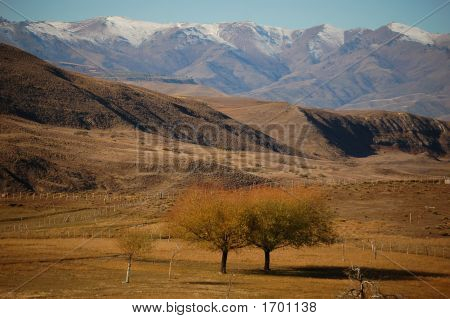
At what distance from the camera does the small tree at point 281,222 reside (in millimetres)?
74562

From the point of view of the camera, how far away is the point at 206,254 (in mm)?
87000

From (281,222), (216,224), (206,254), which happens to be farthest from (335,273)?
(206,254)

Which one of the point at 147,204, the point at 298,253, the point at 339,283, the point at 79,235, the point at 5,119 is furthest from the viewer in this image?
the point at 5,119

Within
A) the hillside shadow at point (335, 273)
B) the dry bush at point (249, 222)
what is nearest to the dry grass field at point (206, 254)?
the hillside shadow at point (335, 273)

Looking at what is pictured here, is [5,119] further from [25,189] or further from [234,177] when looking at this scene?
[234,177]

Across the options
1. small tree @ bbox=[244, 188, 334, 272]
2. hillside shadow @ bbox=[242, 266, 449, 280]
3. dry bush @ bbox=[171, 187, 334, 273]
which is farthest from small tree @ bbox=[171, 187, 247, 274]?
hillside shadow @ bbox=[242, 266, 449, 280]

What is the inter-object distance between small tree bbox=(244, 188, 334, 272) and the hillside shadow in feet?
7.93

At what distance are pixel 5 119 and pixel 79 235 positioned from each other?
343ft

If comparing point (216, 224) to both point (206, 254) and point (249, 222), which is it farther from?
point (206, 254)

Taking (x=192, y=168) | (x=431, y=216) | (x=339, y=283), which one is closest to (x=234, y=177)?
(x=192, y=168)

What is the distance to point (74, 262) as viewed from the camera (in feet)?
237

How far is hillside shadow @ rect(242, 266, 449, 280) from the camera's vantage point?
6825 centimetres

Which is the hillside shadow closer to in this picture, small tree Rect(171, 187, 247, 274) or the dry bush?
the dry bush

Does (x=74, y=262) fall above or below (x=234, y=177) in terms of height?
below
